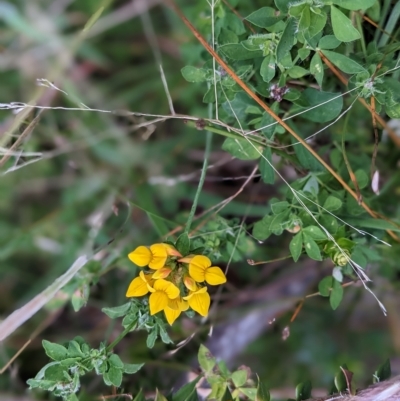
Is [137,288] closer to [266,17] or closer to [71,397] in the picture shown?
[71,397]

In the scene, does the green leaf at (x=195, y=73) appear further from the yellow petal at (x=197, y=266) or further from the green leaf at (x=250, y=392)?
the green leaf at (x=250, y=392)

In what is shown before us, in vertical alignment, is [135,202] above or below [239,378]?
above

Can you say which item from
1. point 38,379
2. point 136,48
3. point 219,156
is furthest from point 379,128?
point 136,48

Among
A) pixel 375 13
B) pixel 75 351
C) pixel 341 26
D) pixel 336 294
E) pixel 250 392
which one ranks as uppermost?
pixel 341 26

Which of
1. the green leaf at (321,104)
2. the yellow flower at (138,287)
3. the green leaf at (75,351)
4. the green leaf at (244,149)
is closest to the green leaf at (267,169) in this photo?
the green leaf at (244,149)

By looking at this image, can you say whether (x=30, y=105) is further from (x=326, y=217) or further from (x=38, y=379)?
(x=326, y=217)

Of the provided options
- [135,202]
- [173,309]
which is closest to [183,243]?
[173,309]
